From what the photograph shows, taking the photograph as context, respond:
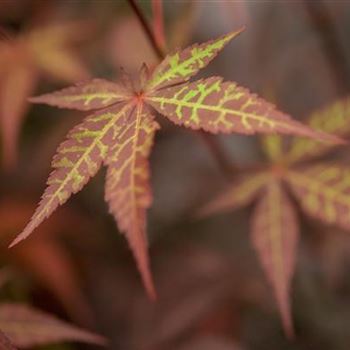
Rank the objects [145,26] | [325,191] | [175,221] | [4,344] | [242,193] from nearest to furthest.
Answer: [4,344] → [145,26] → [325,191] → [242,193] → [175,221]

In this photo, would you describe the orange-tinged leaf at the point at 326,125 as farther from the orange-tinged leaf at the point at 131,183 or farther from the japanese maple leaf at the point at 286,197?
the orange-tinged leaf at the point at 131,183

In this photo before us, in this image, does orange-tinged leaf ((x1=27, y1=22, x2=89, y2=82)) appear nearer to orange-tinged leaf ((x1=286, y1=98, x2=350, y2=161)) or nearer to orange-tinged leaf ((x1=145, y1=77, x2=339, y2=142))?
orange-tinged leaf ((x1=286, y1=98, x2=350, y2=161))

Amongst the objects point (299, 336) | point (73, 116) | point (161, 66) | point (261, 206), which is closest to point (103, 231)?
point (73, 116)

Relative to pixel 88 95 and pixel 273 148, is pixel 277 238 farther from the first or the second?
pixel 88 95

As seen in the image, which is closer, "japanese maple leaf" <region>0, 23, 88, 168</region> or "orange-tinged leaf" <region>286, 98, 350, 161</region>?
"orange-tinged leaf" <region>286, 98, 350, 161</region>

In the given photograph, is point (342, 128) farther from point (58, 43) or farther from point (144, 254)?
point (58, 43)

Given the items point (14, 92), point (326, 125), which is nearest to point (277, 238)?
point (326, 125)

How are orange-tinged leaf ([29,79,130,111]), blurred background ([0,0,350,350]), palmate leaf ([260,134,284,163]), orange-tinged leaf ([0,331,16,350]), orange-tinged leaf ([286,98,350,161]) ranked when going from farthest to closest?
blurred background ([0,0,350,350])
palmate leaf ([260,134,284,163])
orange-tinged leaf ([286,98,350,161])
orange-tinged leaf ([29,79,130,111])
orange-tinged leaf ([0,331,16,350])

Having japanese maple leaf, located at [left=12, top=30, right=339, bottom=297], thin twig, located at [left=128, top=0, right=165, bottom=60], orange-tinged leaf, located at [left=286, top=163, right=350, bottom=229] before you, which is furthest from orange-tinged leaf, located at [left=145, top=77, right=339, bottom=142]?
orange-tinged leaf, located at [left=286, top=163, right=350, bottom=229]
